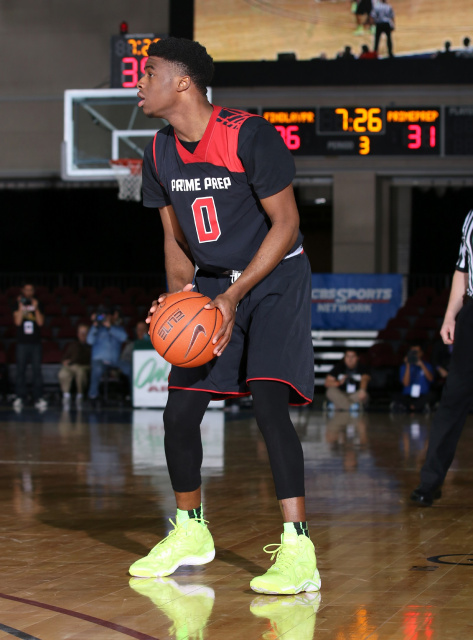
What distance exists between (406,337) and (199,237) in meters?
11.9

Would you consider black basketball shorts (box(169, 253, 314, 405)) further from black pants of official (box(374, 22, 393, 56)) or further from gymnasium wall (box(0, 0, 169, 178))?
gymnasium wall (box(0, 0, 169, 178))

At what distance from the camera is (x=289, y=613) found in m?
3.04

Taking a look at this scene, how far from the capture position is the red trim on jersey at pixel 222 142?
11.3 ft

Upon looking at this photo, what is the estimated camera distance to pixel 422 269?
69.1ft

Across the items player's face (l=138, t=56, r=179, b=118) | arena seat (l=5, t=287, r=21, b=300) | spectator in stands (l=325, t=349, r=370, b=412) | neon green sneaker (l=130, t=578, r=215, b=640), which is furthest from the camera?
arena seat (l=5, t=287, r=21, b=300)

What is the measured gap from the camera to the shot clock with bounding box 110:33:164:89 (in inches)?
535

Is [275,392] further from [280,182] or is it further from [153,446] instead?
[153,446]

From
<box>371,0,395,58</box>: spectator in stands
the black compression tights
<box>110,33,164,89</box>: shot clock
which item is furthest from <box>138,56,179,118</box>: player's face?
<box>371,0,395,58</box>: spectator in stands

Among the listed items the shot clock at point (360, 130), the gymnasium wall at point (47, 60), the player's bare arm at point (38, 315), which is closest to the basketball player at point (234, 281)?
the player's bare arm at point (38, 315)

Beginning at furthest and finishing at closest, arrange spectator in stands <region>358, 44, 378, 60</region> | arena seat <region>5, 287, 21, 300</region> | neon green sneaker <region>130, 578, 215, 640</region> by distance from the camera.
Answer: arena seat <region>5, 287, 21, 300</region>, spectator in stands <region>358, 44, 378, 60</region>, neon green sneaker <region>130, 578, 215, 640</region>

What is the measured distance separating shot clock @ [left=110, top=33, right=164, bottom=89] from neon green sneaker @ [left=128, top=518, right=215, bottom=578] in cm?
1084

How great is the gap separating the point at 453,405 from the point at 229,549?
1855 mm

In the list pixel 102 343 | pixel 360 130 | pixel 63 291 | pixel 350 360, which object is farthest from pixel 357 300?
pixel 63 291

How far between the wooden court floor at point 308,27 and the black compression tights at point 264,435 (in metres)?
14.0
